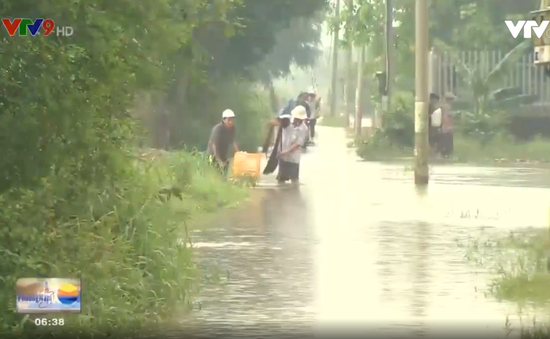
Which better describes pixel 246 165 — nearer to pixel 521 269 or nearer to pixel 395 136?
pixel 521 269

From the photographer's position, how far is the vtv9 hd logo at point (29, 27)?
36.6ft

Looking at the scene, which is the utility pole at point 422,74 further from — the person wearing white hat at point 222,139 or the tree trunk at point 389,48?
the tree trunk at point 389,48

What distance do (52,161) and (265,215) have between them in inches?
435

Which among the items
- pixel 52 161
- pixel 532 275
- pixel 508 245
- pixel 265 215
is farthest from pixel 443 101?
pixel 52 161

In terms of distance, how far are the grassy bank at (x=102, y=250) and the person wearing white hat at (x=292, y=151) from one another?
15.7 m

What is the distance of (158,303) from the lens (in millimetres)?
12156

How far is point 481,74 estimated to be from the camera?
153ft

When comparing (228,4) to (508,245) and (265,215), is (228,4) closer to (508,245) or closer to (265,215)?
(508,245)

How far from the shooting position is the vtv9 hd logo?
440 inches

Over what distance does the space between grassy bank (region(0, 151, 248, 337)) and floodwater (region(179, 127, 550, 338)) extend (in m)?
0.41

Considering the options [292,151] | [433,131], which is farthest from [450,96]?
[292,151]

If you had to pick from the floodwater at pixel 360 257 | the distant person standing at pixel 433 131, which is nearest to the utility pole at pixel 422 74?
the floodwater at pixel 360 257

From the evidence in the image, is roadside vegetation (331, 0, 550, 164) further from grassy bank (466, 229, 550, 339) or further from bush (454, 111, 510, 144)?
grassy bank (466, 229, 550, 339)
